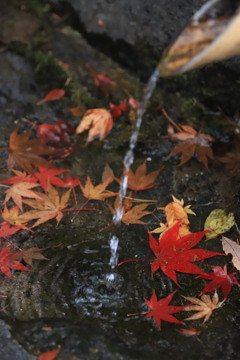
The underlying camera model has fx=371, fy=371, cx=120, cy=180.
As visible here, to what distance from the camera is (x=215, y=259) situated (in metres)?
2.27

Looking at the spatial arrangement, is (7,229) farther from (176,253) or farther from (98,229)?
(176,253)

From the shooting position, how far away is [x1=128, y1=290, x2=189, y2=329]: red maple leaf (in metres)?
1.94

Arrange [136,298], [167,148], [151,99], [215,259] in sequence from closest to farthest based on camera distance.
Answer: [136,298], [215,259], [167,148], [151,99]

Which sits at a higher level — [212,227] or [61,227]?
[212,227]

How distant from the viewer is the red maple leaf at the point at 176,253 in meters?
2.14

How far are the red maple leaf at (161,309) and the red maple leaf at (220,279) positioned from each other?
0.73 feet

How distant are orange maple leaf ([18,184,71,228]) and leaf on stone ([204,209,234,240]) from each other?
3.18 feet

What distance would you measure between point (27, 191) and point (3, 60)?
1.61 m

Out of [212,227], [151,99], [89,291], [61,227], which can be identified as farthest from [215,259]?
[151,99]

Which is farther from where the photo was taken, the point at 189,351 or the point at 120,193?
the point at 120,193

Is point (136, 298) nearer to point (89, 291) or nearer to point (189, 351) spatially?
point (89, 291)

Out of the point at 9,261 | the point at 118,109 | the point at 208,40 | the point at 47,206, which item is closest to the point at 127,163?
the point at 118,109

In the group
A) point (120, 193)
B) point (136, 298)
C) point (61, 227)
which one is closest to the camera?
point (136, 298)

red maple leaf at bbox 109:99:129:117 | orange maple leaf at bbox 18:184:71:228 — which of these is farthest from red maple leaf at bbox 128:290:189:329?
red maple leaf at bbox 109:99:129:117
